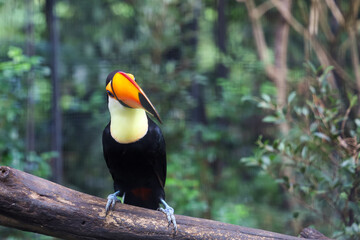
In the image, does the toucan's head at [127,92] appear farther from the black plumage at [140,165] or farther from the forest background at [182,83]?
the forest background at [182,83]

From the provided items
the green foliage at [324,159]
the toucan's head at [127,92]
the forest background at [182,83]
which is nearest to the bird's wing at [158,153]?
the toucan's head at [127,92]

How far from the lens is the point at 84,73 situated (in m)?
2.59

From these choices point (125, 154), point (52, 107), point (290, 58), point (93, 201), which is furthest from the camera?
point (290, 58)

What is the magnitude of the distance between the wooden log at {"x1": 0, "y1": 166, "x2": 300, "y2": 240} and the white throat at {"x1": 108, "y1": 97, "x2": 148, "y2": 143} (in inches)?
8.8

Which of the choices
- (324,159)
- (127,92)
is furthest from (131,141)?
(324,159)

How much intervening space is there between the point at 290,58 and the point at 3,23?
196 centimetres

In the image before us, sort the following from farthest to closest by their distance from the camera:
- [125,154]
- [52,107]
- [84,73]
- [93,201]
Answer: [84,73]
[52,107]
[125,154]
[93,201]

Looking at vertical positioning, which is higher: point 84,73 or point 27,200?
point 84,73

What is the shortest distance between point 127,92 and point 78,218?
400mm

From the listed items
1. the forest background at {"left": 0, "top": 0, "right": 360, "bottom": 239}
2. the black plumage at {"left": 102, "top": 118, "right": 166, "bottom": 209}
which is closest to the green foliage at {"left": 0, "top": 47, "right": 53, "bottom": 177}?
the forest background at {"left": 0, "top": 0, "right": 360, "bottom": 239}

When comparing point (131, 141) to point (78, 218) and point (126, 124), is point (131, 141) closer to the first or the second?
point (126, 124)

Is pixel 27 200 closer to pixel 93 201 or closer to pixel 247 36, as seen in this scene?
pixel 93 201

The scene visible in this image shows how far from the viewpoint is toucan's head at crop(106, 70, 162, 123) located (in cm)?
121

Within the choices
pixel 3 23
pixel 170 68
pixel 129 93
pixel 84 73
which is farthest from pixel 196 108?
pixel 129 93
